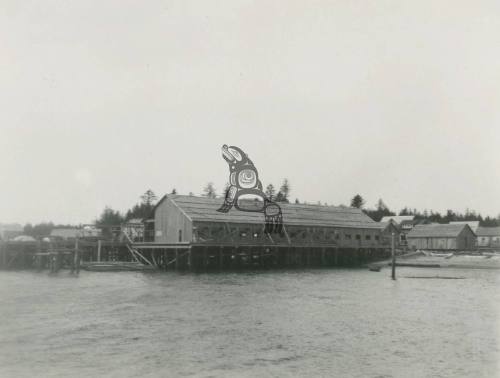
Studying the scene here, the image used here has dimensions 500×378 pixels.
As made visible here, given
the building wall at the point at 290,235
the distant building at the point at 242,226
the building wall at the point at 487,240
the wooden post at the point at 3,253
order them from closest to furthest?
the wooden post at the point at 3,253 → the building wall at the point at 290,235 → the distant building at the point at 242,226 → the building wall at the point at 487,240

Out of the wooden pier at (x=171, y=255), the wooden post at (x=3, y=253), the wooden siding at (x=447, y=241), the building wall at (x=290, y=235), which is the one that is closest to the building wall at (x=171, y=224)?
the building wall at (x=290, y=235)

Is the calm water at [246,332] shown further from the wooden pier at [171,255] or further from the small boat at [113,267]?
the wooden pier at [171,255]

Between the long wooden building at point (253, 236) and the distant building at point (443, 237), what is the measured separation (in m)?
27.5

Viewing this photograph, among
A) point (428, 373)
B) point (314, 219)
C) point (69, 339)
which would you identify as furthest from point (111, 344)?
point (314, 219)

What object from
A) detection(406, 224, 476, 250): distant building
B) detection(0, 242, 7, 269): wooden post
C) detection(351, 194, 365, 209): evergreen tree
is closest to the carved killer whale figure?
detection(0, 242, 7, 269): wooden post

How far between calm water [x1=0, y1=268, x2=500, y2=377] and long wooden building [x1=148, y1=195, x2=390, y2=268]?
66.1 feet

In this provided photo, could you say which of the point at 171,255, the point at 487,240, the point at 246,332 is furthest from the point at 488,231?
the point at 246,332

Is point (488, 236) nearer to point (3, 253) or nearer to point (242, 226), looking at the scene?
point (242, 226)

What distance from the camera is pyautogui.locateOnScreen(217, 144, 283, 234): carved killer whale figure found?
195ft

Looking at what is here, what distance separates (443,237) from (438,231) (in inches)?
70.2

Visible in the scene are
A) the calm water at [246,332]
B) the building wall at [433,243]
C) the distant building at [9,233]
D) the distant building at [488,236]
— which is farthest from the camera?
the distant building at [488,236]

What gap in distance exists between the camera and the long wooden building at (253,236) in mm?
57656

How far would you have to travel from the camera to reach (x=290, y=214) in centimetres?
6931

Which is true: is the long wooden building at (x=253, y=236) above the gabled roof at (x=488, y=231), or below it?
below
